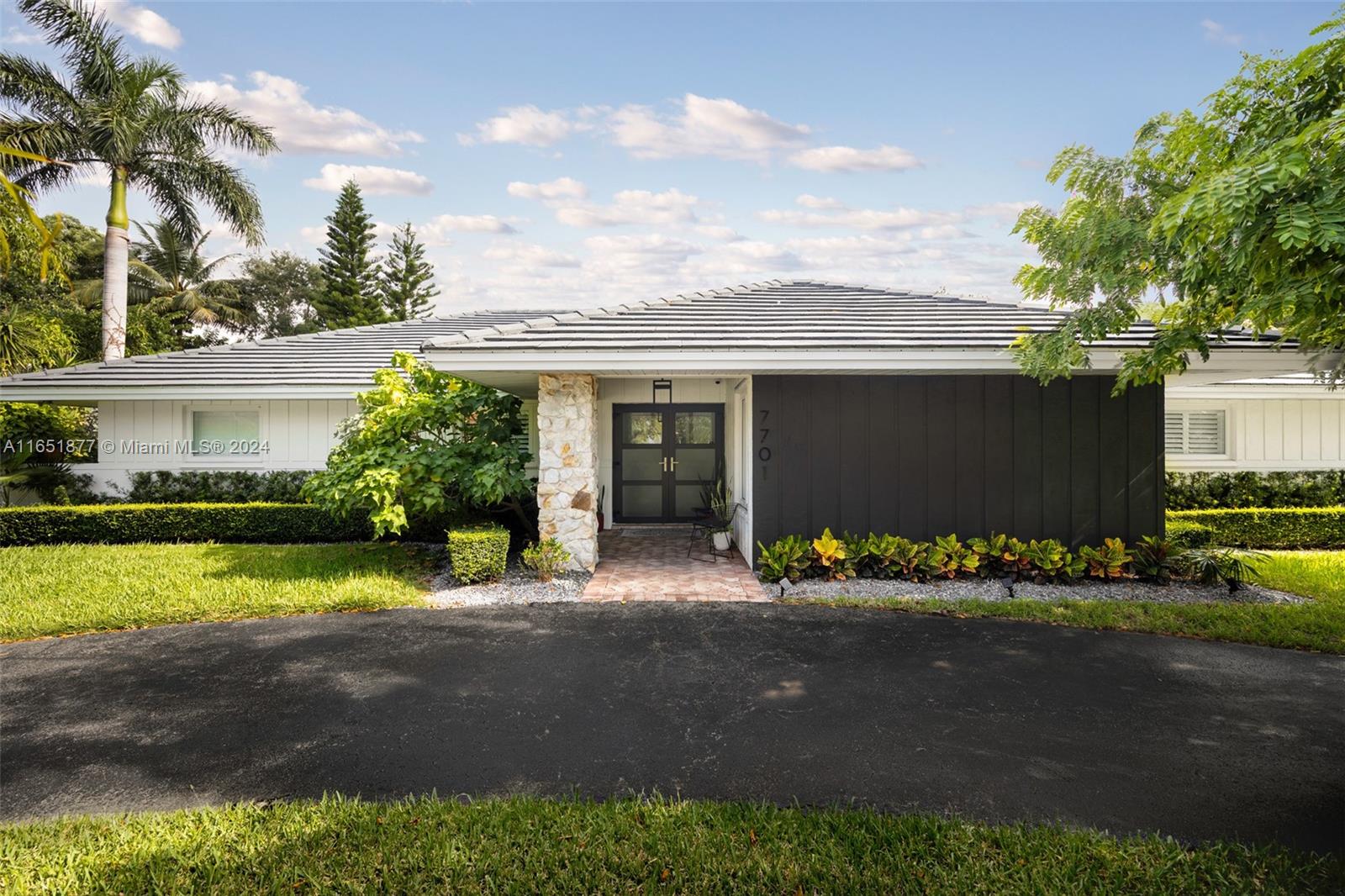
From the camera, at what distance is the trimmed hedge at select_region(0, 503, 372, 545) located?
1028 cm

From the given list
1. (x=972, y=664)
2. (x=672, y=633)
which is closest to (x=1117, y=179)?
(x=972, y=664)

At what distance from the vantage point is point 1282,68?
4.06 meters

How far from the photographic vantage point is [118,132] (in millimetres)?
15531

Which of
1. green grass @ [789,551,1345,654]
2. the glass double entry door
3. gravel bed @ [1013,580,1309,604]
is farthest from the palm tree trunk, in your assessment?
gravel bed @ [1013,580,1309,604]

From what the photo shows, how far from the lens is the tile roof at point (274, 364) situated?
11.7m

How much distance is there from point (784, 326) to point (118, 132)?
1782 centimetres

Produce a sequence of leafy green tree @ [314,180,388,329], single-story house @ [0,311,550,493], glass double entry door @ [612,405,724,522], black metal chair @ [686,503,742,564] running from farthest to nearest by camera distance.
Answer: leafy green tree @ [314,180,388,329]
glass double entry door @ [612,405,724,522]
single-story house @ [0,311,550,493]
black metal chair @ [686,503,742,564]

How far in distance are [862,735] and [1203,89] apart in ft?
17.2

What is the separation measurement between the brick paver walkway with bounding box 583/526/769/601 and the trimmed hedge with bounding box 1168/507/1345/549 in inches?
293

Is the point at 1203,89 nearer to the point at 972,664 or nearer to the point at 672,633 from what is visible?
the point at 972,664

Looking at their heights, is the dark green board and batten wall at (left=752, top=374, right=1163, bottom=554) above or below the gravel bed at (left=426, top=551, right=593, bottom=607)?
above

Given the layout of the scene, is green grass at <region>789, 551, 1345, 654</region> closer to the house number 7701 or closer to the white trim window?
the house number 7701

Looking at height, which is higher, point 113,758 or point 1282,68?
point 1282,68

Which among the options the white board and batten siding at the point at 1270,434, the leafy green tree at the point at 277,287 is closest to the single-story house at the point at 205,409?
Answer: the white board and batten siding at the point at 1270,434
